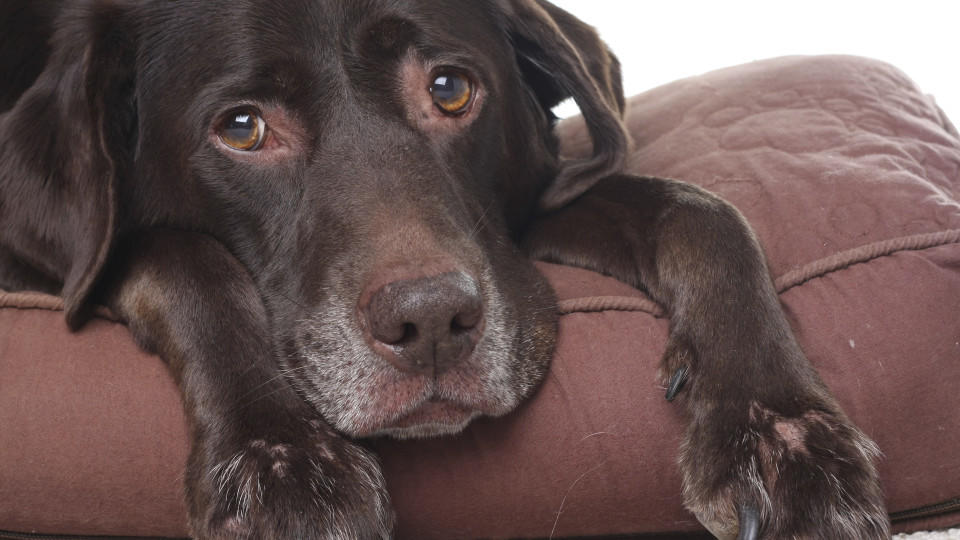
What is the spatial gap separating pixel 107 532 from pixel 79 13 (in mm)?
1143

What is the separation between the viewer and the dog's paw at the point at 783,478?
58.0 inches

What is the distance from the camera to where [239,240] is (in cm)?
200

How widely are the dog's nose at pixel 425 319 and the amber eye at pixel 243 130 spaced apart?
552mm

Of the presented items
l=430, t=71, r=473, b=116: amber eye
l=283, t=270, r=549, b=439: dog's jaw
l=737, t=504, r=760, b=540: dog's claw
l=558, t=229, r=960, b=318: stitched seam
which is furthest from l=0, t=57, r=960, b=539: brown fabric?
l=430, t=71, r=473, b=116: amber eye

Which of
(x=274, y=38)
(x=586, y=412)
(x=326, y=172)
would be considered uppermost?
(x=274, y=38)

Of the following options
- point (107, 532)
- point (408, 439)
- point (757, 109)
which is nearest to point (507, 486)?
point (408, 439)

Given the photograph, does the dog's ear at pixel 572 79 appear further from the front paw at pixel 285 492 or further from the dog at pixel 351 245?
the front paw at pixel 285 492

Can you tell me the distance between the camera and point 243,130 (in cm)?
194

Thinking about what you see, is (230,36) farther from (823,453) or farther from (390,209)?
(823,453)

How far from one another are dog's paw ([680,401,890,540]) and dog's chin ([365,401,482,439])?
42 centimetres

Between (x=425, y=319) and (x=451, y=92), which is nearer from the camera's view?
(x=425, y=319)

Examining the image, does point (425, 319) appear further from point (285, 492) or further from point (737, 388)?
point (737, 388)

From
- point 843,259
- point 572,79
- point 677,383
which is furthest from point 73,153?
point 843,259

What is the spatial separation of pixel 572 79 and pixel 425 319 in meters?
1.04
